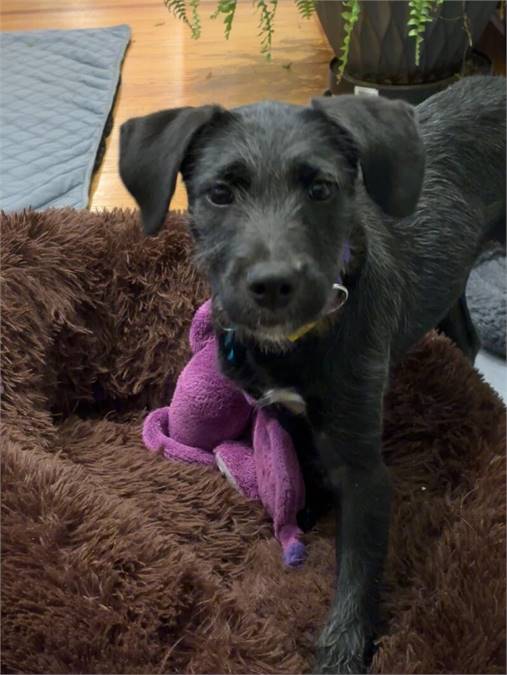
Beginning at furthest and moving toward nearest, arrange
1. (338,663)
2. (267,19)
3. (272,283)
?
1. (267,19)
2. (338,663)
3. (272,283)

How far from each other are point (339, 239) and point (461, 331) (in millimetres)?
879

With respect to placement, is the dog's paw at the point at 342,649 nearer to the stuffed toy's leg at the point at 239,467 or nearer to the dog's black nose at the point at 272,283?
the stuffed toy's leg at the point at 239,467

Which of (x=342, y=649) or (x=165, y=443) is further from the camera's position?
(x=165, y=443)

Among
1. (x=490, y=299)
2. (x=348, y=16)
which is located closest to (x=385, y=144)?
(x=490, y=299)

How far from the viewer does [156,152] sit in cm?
139

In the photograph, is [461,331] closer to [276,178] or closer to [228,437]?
[228,437]

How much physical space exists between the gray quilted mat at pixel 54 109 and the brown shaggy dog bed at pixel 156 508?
57 cm

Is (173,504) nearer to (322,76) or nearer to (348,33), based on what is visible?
(348,33)

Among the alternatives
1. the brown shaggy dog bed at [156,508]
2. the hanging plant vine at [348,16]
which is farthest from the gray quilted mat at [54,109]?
the hanging plant vine at [348,16]

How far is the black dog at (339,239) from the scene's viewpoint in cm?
133

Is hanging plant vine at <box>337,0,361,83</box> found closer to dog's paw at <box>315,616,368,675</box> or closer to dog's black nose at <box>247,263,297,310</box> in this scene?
dog's black nose at <box>247,263,297,310</box>

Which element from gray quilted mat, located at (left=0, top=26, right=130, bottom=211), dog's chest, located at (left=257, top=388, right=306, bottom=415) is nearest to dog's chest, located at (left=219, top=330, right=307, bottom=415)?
dog's chest, located at (left=257, top=388, right=306, bottom=415)

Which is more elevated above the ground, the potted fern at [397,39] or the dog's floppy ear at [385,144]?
the dog's floppy ear at [385,144]

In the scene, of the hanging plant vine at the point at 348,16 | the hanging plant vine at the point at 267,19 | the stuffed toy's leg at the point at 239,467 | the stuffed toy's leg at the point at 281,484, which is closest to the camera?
the stuffed toy's leg at the point at 281,484
